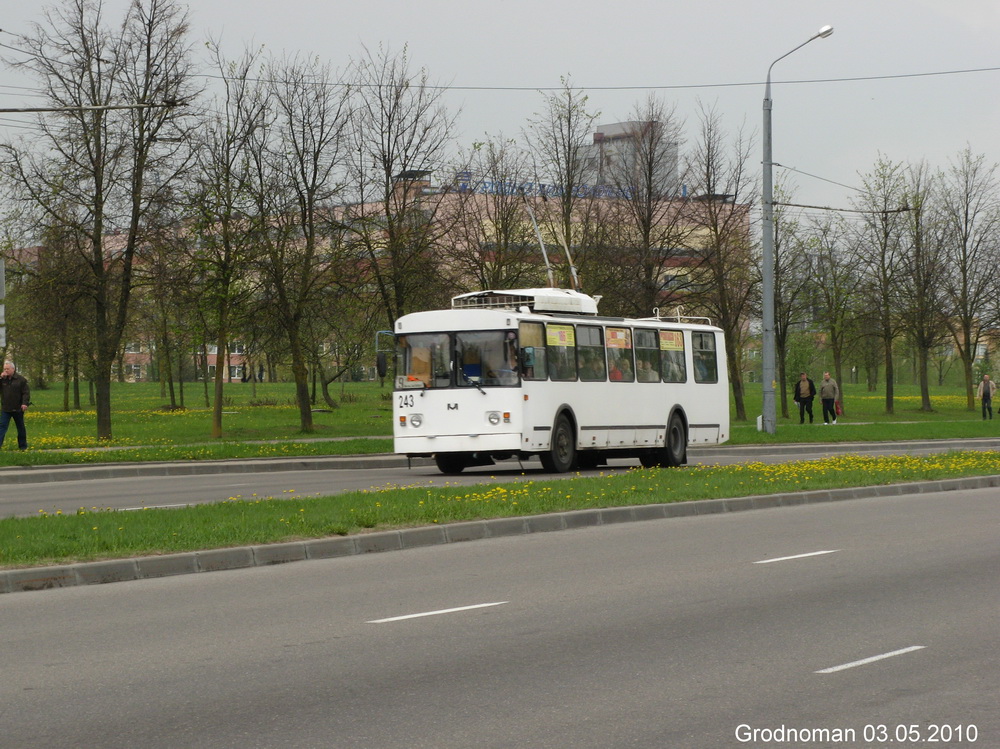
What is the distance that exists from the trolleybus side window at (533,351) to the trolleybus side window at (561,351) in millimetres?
187

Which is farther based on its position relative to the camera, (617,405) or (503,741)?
(617,405)

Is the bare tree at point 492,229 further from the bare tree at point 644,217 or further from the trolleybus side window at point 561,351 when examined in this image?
the trolleybus side window at point 561,351

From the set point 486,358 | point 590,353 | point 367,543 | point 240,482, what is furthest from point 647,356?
point 367,543

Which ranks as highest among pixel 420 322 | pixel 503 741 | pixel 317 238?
pixel 317 238

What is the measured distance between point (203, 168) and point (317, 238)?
4292 millimetres

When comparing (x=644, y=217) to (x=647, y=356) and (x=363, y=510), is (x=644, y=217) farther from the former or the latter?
(x=363, y=510)

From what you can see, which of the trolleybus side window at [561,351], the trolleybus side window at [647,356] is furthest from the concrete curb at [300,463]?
the trolleybus side window at [561,351]

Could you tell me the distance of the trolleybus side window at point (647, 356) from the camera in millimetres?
26109

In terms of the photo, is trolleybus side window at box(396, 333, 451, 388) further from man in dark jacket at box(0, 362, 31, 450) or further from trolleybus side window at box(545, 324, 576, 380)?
man in dark jacket at box(0, 362, 31, 450)

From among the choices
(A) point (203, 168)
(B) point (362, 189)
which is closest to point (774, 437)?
(B) point (362, 189)

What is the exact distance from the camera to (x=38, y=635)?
27.2 ft

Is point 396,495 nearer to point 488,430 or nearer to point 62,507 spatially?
point 62,507

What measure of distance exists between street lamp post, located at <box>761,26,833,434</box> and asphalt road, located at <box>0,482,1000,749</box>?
20.5 m

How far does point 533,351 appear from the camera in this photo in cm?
2331
